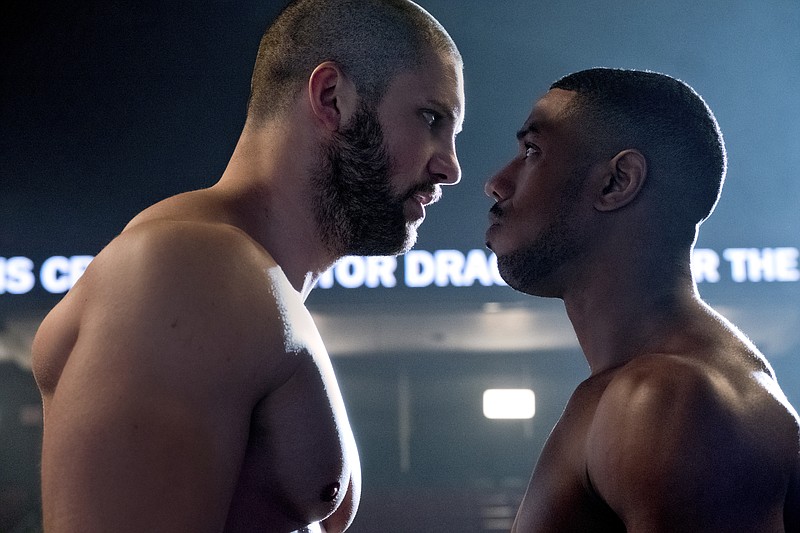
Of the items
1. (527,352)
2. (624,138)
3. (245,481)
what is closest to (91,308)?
(245,481)

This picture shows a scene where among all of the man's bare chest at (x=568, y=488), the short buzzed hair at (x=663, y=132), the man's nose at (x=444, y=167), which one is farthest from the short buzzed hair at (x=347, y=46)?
the man's bare chest at (x=568, y=488)

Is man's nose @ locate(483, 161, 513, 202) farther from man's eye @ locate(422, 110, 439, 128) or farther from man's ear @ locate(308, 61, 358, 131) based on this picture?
man's ear @ locate(308, 61, 358, 131)

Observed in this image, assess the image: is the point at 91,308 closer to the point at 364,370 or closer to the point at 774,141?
the point at 364,370

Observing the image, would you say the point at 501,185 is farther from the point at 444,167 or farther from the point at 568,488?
the point at 568,488

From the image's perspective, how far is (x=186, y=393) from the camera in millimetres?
793

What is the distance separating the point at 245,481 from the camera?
3.02 feet

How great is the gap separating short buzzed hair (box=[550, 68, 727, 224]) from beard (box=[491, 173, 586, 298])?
0.11 m

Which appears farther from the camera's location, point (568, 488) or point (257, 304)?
point (568, 488)

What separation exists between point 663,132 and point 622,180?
0.34ft

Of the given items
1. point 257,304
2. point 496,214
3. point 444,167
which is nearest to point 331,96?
point 444,167

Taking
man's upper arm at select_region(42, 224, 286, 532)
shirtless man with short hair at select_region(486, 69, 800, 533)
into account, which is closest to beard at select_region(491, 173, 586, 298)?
shirtless man with short hair at select_region(486, 69, 800, 533)

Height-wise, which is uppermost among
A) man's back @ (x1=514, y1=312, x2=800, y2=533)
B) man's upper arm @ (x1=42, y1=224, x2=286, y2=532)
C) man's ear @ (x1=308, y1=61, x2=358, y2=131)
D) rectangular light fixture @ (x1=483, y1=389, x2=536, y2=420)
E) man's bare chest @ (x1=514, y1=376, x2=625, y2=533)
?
man's ear @ (x1=308, y1=61, x2=358, y2=131)

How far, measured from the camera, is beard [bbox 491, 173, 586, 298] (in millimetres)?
1162

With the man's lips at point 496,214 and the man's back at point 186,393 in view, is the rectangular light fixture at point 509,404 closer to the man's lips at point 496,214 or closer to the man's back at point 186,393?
the man's lips at point 496,214
